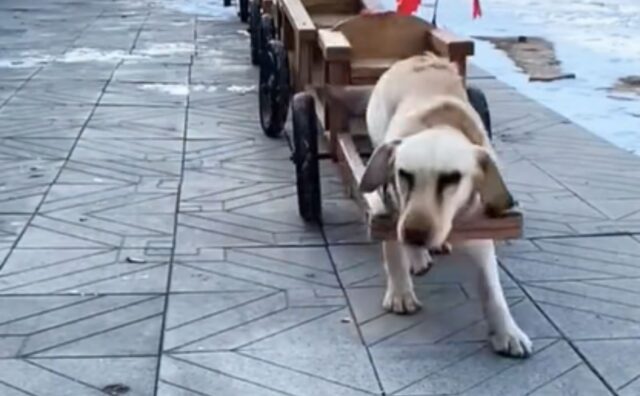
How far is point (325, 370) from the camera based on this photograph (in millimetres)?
3762

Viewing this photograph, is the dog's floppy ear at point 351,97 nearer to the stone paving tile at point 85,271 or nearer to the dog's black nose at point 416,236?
the stone paving tile at point 85,271

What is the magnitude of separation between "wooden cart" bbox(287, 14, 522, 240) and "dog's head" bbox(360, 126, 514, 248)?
64 centimetres

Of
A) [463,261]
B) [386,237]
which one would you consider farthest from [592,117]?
[386,237]

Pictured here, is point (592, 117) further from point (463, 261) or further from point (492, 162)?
point (492, 162)

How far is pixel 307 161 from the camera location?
523cm

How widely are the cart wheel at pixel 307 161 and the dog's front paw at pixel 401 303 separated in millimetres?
1068

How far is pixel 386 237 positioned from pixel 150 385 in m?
0.87

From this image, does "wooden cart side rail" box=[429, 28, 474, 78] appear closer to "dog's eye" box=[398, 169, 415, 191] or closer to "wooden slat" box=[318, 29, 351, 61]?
"wooden slat" box=[318, 29, 351, 61]

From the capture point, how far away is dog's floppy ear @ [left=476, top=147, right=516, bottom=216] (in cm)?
369

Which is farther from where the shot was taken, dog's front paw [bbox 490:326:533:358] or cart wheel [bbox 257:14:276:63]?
cart wheel [bbox 257:14:276:63]

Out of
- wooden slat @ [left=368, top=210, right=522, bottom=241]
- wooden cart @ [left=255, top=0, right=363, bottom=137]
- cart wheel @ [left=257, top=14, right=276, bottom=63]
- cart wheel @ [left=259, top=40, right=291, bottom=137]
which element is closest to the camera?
wooden slat @ [left=368, top=210, right=522, bottom=241]

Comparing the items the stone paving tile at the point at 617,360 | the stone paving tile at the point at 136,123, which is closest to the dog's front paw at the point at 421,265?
the stone paving tile at the point at 617,360

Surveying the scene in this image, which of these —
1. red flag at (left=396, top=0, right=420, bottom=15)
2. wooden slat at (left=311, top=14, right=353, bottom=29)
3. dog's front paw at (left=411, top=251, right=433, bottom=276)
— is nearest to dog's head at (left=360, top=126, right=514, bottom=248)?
dog's front paw at (left=411, top=251, right=433, bottom=276)

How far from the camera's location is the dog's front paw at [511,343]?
3859mm
